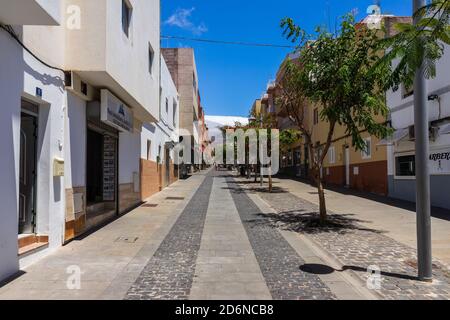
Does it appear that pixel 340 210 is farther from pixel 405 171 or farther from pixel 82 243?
pixel 82 243

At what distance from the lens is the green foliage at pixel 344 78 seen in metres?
9.05

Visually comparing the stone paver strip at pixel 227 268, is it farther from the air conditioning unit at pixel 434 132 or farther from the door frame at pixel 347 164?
the door frame at pixel 347 164

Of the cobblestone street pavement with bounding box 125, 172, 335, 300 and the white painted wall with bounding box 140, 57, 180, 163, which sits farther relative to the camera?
the white painted wall with bounding box 140, 57, 180, 163

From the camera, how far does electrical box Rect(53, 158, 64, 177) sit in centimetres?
741

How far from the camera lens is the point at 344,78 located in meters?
8.85

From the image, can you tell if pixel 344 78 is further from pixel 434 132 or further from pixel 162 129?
pixel 162 129

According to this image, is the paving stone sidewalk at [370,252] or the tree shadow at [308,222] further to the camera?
the tree shadow at [308,222]

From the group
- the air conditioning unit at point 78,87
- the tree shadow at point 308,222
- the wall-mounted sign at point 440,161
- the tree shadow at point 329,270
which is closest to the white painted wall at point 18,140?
the air conditioning unit at point 78,87

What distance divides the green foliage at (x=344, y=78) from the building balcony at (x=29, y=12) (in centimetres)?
581

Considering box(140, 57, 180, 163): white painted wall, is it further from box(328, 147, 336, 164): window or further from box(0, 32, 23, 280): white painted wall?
box(328, 147, 336, 164): window

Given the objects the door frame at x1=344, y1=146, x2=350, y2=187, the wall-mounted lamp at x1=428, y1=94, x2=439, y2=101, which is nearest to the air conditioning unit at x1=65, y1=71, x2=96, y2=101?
the wall-mounted lamp at x1=428, y1=94, x2=439, y2=101

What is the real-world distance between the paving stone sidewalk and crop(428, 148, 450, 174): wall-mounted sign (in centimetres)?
394

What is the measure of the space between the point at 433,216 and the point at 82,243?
9790mm
